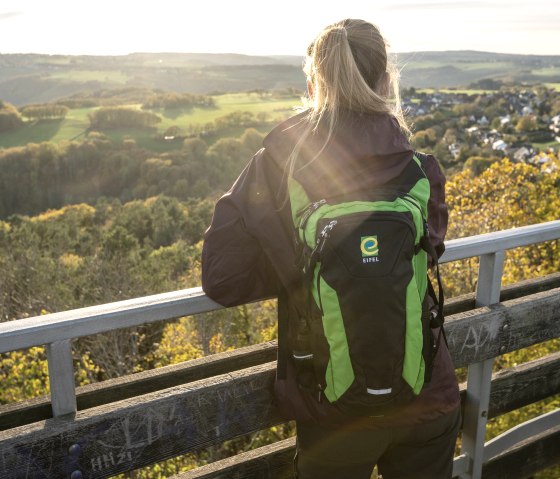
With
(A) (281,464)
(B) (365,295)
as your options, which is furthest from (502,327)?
(B) (365,295)

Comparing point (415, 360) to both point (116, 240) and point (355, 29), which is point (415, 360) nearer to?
point (355, 29)

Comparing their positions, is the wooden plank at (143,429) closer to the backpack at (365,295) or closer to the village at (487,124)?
the backpack at (365,295)

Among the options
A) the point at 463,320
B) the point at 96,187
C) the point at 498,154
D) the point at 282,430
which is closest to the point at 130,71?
the point at 96,187

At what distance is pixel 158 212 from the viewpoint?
198ft

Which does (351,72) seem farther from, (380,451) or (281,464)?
(281,464)

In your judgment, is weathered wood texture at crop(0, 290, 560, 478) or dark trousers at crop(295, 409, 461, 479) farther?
dark trousers at crop(295, 409, 461, 479)

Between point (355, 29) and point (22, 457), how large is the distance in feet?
4.77

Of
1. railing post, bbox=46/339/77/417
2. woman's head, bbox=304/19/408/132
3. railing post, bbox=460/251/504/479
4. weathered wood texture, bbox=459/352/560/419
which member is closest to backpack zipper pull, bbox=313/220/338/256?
woman's head, bbox=304/19/408/132

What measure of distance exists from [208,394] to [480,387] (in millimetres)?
1184

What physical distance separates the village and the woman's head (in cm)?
4522

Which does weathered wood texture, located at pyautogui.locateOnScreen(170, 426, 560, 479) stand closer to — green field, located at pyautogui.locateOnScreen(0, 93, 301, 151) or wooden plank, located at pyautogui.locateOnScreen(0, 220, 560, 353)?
wooden plank, located at pyautogui.locateOnScreen(0, 220, 560, 353)

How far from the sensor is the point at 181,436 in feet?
6.15

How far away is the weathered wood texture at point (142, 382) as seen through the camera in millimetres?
1712

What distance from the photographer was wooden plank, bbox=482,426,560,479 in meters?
2.73
